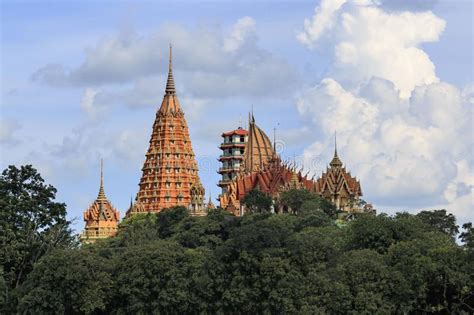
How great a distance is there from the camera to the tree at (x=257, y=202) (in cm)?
18275

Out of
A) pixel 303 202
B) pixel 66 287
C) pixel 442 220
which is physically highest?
pixel 303 202

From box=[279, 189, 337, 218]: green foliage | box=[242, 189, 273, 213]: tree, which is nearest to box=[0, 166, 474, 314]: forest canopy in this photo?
box=[279, 189, 337, 218]: green foliage

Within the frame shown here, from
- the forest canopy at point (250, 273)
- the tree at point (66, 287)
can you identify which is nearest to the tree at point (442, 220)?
the forest canopy at point (250, 273)

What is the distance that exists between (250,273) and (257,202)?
282ft

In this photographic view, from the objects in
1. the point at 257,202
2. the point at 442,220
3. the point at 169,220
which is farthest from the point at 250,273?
the point at 257,202

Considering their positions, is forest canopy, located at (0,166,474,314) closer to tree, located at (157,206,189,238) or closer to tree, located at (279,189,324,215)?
tree, located at (157,206,189,238)

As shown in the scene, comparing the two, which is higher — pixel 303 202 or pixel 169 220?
pixel 303 202

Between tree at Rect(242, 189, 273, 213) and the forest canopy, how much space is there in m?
72.9

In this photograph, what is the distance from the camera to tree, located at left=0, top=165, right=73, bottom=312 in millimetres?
108562

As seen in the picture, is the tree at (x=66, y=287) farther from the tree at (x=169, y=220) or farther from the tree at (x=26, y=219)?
the tree at (x=169, y=220)

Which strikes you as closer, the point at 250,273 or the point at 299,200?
the point at 250,273

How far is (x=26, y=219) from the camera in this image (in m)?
112

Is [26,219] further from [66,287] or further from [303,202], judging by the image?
[303,202]

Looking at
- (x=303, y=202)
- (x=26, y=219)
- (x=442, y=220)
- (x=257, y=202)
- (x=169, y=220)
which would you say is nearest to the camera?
(x=26, y=219)
